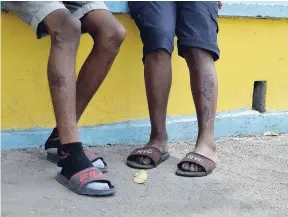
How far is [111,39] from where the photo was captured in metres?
2.94

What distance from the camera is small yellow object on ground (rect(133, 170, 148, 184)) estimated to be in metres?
2.88

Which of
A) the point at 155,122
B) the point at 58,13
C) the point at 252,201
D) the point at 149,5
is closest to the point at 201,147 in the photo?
the point at 155,122

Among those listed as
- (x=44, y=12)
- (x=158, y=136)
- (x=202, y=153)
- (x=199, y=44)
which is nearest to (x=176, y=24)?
(x=199, y=44)

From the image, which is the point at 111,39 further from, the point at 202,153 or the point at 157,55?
the point at 202,153

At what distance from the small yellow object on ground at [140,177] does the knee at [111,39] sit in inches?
25.3

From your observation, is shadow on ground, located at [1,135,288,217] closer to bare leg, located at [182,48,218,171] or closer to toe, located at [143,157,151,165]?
toe, located at [143,157,151,165]

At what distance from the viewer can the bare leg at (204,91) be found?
3215mm

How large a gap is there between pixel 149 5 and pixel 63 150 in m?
1.02

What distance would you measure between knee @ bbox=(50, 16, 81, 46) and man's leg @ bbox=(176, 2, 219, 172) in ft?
2.42

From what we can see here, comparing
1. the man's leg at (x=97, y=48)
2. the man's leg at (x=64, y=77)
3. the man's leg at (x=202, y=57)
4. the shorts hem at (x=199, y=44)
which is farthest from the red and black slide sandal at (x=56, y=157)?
the shorts hem at (x=199, y=44)

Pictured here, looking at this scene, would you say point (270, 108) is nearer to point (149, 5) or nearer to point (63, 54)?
point (149, 5)

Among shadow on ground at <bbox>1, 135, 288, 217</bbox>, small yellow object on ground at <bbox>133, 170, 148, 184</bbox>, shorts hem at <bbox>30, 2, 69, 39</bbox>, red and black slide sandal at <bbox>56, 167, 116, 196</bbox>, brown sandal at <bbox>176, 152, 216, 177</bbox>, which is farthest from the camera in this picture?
brown sandal at <bbox>176, 152, 216, 177</bbox>

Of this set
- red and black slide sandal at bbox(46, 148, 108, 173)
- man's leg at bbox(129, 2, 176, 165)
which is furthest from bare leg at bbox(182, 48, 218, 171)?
red and black slide sandal at bbox(46, 148, 108, 173)

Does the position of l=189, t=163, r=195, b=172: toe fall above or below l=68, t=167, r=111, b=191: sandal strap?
below
